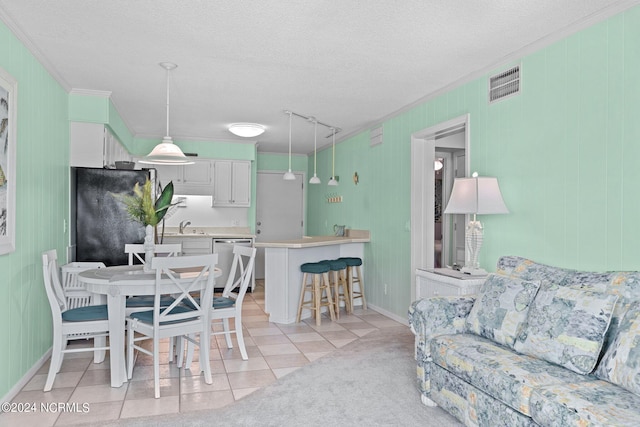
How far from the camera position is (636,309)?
84.4 inches

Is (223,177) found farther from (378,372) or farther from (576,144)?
(576,144)

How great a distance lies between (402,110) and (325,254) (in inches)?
80.3

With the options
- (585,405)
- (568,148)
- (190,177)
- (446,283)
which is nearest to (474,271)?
(446,283)

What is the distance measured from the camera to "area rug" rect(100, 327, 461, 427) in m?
2.65

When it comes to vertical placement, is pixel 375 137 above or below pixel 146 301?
above

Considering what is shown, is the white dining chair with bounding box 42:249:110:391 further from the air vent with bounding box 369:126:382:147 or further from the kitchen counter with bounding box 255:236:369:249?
the air vent with bounding box 369:126:382:147

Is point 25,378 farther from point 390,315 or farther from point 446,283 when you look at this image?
point 390,315

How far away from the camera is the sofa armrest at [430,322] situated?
9.43 feet

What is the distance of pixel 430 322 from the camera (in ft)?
9.46

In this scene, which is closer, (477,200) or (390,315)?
(477,200)

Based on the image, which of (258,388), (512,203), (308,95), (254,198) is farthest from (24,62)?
(254,198)

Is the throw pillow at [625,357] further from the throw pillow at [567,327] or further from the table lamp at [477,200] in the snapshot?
the table lamp at [477,200]

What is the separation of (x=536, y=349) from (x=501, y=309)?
13.9 inches

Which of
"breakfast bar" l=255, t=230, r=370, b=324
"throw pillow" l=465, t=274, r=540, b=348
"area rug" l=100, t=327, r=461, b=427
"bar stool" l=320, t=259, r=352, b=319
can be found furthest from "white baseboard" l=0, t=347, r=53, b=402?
"throw pillow" l=465, t=274, r=540, b=348
